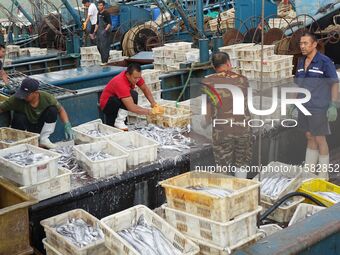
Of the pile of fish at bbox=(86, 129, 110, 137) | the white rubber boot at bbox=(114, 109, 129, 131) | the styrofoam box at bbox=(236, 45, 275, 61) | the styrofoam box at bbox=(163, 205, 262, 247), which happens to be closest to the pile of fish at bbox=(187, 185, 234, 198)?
the styrofoam box at bbox=(163, 205, 262, 247)

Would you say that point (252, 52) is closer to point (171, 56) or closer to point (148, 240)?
point (171, 56)

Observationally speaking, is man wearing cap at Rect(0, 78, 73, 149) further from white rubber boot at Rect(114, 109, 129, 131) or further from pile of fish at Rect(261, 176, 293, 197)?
pile of fish at Rect(261, 176, 293, 197)

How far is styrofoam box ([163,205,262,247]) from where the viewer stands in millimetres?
3537

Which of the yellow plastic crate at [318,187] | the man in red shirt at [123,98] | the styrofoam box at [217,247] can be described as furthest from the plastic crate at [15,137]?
the yellow plastic crate at [318,187]

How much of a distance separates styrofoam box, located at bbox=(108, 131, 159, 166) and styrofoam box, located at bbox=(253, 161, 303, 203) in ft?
3.70

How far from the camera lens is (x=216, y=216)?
358 centimetres

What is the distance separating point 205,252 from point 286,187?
133cm

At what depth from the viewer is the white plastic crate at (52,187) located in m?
4.48

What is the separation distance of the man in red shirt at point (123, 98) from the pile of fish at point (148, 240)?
2859 mm

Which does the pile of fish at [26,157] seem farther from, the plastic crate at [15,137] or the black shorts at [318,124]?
the black shorts at [318,124]

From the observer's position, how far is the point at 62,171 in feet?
15.7

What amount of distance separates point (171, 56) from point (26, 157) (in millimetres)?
6090

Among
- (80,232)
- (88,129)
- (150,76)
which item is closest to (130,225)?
(80,232)

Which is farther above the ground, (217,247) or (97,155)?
(97,155)
